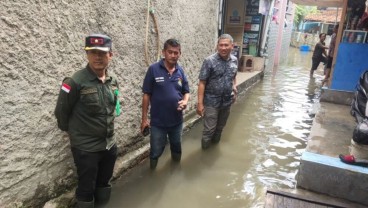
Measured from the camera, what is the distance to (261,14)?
11102mm

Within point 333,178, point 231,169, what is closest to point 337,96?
point 231,169

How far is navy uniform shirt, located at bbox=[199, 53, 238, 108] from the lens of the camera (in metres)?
4.41

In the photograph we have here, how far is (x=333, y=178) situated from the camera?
3047 millimetres

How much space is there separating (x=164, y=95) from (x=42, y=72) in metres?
1.49

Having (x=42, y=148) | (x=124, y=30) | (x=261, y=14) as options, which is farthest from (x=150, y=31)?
(x=261, y=14)

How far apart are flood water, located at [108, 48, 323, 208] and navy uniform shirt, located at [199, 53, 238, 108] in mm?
877

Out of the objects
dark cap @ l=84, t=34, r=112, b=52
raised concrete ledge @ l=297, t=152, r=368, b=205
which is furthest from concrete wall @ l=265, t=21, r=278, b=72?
dark cap @ l=84, t=34, r=112, b=52

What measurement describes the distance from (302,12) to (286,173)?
37.1 meters

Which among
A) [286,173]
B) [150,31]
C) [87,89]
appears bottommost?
[286,173]

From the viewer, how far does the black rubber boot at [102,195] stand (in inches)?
121

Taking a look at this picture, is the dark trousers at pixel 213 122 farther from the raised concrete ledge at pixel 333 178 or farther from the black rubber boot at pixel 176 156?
the raised concrete ledge at pixel 333 178

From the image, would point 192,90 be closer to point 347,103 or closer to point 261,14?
point 347,103

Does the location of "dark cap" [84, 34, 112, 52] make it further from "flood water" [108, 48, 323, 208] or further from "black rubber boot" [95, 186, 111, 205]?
"flood water" [108, 48, 323, 208]

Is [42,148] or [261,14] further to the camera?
[261,14]
